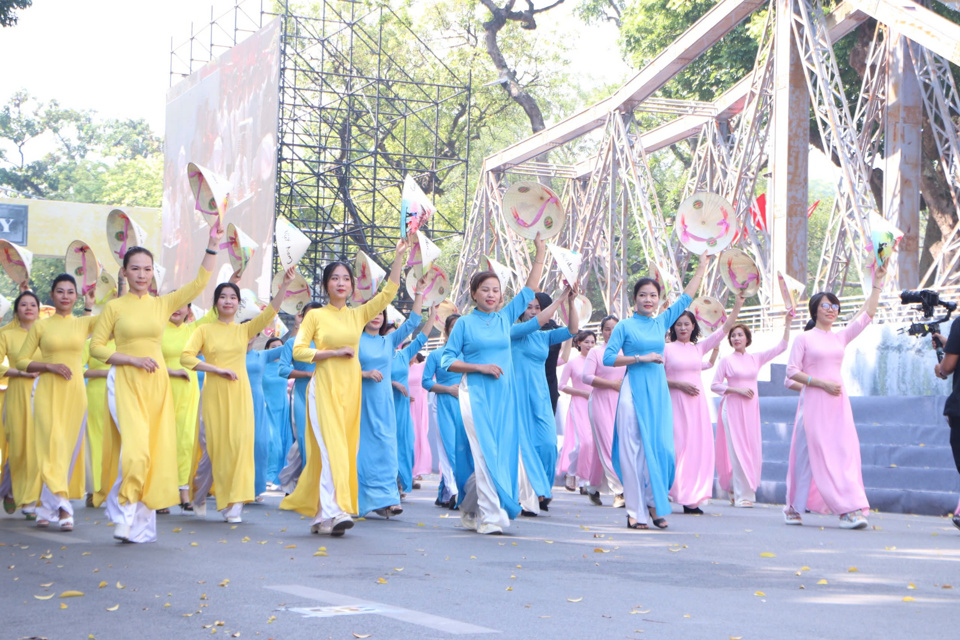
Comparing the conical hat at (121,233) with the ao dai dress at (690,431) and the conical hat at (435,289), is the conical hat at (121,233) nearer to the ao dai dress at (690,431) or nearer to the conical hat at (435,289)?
the conical hat at (435,289)

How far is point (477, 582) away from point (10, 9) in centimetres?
684

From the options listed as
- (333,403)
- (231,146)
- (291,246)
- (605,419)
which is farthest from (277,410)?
(231,146)

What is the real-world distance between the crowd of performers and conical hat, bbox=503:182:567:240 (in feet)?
1.34

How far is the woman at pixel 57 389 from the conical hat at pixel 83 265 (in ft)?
6.15

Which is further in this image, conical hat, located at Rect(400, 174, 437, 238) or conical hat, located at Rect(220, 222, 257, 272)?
conical hat, located at Rect(220, 222, 257, 272)

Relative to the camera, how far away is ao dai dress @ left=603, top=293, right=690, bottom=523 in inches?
343

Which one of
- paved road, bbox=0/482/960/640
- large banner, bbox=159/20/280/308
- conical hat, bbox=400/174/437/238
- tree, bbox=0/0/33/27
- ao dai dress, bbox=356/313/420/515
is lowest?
paved road, bbox=0/482/960/640

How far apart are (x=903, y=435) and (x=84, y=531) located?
7214 millimetres

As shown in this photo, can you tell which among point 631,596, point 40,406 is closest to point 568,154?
point 40,406

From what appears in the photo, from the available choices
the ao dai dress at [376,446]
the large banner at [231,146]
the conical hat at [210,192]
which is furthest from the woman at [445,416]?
the large banner at [231,146]

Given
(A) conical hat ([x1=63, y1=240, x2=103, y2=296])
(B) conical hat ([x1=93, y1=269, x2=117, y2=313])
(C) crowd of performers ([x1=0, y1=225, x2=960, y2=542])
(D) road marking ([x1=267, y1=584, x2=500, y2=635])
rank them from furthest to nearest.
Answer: (B) conical hat ([x1=93, y1=269, x2=117, y2=313]) < (A) conical hat ([x1=63, y1=240, x2=103, y2=296]) < (C) crowd of performers ([x1=0, y1=225, x2=960, y2=542]) < (D) road marking ([x1=267, y1=584, x2=500, y2=635])

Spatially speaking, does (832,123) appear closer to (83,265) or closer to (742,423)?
(742,423)

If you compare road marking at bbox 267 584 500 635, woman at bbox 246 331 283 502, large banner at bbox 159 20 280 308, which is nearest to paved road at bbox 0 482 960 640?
road marking at bbox 267 584 500 635

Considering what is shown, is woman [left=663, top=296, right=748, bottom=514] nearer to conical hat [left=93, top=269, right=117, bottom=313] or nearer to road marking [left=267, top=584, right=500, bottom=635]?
conical hat [left=93, top=269, right=117, bottom=313]
